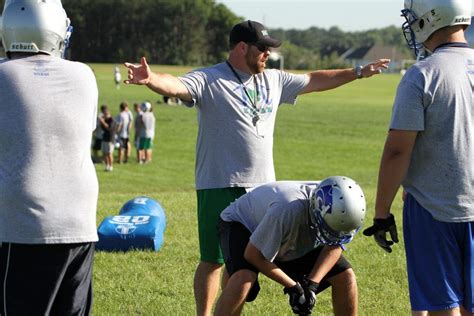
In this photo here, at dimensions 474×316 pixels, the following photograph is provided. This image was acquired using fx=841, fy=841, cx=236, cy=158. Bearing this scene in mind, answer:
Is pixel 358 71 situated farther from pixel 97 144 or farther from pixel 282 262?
A: pixel 97 144

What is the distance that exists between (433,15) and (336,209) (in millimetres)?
1238

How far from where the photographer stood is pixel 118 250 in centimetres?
909

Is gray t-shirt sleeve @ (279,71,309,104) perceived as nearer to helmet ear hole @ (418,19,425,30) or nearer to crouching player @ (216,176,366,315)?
crouching player @ (216,176,366,315)

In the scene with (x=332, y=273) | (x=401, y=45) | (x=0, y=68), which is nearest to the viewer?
(x=0, y=68)

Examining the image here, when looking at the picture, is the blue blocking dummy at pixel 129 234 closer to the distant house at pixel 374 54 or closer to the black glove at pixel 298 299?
the black glove at pixel 298 299

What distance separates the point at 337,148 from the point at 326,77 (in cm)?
2517

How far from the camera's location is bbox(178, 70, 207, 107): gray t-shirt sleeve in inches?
246

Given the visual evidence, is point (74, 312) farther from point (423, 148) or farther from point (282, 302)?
point (282, 302)

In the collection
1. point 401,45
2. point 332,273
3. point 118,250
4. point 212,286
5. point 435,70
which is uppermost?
point 435,70

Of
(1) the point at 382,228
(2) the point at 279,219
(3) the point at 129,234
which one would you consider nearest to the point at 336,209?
(1) the point at 382,228

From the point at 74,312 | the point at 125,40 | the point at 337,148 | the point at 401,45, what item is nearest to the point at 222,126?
the point at 74,312

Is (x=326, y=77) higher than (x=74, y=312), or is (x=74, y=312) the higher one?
(x=326, y=77)

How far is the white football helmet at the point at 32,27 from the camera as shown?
13.9 feet

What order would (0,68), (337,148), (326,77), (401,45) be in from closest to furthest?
(0,68) < (326,77) < (337,148) < (401,45)
